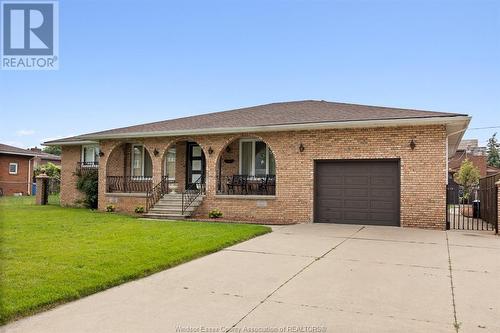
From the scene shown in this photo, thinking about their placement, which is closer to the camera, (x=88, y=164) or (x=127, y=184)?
(x=127, y=184)

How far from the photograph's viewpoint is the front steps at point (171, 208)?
46.0 feet

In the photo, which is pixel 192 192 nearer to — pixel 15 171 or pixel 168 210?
pixel 168 210

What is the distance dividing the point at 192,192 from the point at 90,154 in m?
7.01

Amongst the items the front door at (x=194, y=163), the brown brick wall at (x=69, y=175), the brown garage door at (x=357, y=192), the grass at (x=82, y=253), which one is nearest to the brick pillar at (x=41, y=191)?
the brown brick wall at (x=69, y=175)

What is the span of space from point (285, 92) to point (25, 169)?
2206 cm

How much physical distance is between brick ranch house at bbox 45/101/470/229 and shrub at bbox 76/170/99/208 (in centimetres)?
124

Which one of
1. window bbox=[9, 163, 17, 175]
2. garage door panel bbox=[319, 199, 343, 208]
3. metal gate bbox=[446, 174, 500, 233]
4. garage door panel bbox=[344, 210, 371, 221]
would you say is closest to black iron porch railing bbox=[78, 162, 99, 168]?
garage door panel bbox=[319, 199, 343, 208]

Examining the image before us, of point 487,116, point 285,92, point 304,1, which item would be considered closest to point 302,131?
point 304,1

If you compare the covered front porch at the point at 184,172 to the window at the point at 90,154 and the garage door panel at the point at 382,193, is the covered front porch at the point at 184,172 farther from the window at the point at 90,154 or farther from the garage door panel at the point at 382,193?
the garage door panel at the point at 382,193

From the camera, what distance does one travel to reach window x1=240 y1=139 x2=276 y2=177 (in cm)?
1489

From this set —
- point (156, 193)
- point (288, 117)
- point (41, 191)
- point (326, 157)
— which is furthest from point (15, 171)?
point (326, 157)

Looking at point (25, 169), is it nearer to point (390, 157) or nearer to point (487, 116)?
point (390, 157)

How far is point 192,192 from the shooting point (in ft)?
51.0

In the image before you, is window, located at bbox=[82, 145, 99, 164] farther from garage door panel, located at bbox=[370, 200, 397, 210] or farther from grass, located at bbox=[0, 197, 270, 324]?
garage door panel, located at bbox=[370, 200, 397, 210]
